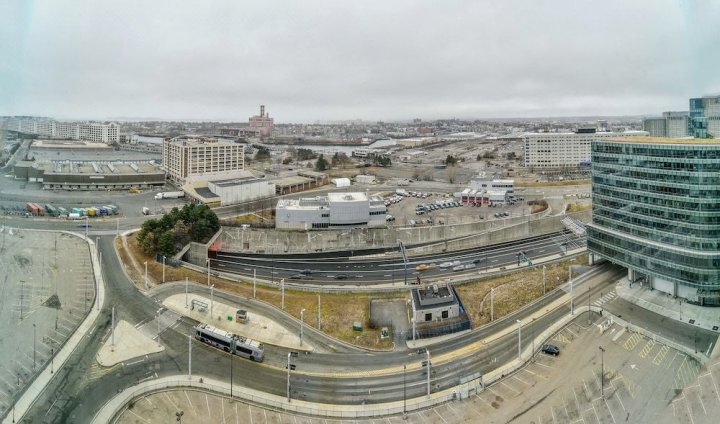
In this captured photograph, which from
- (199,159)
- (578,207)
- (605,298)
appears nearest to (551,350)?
(605,298)

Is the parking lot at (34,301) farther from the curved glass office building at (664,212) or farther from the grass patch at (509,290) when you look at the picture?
the curved glass office building at (664,212)

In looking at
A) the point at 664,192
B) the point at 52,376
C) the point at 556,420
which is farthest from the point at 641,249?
the point at 52,376

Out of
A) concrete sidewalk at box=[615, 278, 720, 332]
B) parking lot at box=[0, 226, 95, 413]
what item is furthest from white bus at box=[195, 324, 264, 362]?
concrete sidewalk at box=[615, 278, 720, 332]

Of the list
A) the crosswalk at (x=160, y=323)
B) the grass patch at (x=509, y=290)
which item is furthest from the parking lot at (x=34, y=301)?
the grass patch at (x=509, y=290)

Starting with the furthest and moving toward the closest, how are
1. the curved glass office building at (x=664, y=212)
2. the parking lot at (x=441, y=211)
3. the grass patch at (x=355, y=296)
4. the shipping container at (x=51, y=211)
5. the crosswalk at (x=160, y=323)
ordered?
the parking lot at (x=441, y=211)
the shipping container at (x=51, y=211)
the grass patch at (x=355, y=296)
the curved glass office building at (x=664, y=212)
the crosswalk at (x=160, y=323)

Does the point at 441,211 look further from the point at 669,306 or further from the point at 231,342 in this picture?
the point at 231,342

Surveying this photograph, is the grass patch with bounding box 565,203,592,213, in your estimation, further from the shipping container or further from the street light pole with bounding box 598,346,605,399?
the shipping container
